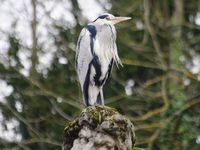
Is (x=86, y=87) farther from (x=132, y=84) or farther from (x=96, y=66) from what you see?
(x=132, y=84)

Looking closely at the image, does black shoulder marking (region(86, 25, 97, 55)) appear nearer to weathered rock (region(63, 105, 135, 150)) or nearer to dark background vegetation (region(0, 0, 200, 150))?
weathered rock (region(63, 105, 135, 150))

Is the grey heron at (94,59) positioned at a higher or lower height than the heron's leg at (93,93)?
higher

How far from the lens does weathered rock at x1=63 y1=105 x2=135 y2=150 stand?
5125 millimetres

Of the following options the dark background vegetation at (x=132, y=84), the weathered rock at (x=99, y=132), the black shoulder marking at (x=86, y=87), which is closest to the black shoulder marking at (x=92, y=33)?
the black shoulder marking at (x=86, y=87)

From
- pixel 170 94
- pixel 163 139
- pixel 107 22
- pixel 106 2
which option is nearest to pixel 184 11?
pixel 106 2

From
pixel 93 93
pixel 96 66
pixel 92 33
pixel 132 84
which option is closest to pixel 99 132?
pixel 93 93

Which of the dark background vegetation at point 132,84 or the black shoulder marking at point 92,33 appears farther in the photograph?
the dark background vegetation at point 132,84

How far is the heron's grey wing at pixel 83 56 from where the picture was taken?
6746mm

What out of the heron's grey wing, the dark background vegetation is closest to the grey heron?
the heron's grey wing

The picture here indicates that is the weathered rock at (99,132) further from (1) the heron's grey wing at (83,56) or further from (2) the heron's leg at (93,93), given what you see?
(1) the heron's grey wing at (83,56)

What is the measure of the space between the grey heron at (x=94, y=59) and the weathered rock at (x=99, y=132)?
53.6 inches

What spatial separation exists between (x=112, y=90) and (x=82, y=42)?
6.10m

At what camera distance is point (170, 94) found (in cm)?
1138

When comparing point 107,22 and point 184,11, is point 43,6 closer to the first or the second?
point 184,11
